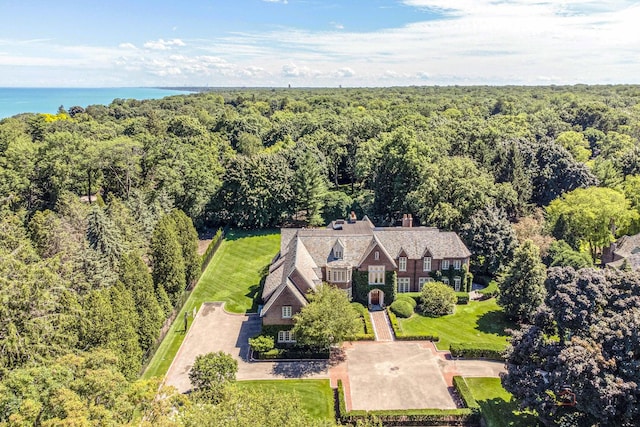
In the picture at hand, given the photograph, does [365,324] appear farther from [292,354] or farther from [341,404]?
[341,404]

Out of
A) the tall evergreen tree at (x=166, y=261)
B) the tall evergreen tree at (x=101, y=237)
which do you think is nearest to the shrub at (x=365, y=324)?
the tall evergreen tree at (x=166, y=261)

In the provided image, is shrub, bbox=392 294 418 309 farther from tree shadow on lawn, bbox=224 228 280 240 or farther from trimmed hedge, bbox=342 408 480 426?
tree shadow on lawn, bbox=224 228 280 240

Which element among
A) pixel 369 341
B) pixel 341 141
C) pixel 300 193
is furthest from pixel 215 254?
pixel 341 141

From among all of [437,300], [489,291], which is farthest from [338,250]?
[489,291]

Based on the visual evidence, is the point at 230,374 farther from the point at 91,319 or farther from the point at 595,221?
the point at 595,221

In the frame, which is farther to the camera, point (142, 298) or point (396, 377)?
point (142, 298)
